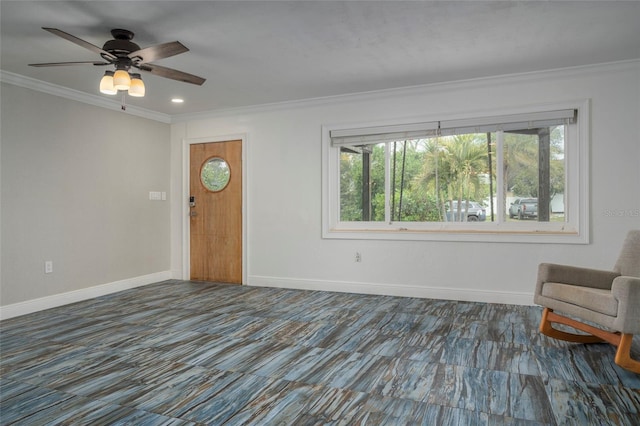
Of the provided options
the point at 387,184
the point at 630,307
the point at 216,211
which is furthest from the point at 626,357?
the point at 216,211

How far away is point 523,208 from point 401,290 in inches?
62.7

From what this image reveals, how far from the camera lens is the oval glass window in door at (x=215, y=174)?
5488mm

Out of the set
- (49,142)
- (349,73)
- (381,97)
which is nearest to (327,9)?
(349,73)

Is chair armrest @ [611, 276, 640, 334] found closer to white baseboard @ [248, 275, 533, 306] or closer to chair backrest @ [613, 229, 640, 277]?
chair backrest @ [613, 229, 640, 277]

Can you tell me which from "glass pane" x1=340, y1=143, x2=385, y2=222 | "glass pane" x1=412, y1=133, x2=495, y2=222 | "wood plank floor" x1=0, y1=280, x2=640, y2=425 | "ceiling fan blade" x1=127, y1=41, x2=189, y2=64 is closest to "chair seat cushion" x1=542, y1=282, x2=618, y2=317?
"wood plank floor" x1=0, y1=280, x2=640, y2=425

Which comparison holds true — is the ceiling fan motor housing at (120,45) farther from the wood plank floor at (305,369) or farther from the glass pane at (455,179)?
the glass pane at (455,179)

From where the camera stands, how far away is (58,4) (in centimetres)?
251

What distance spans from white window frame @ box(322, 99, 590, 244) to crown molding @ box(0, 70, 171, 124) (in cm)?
250

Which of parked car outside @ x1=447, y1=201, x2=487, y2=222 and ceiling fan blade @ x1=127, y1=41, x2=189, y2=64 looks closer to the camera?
ceiling fan blade @ x1=127, y1=41, x2=189, y2=64

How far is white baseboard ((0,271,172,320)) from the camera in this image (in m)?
3.82

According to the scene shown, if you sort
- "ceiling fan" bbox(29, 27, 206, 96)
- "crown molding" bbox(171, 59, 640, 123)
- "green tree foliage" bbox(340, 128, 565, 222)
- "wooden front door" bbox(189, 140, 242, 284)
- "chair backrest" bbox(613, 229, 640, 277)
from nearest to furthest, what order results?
"ceiling fan" bbox(29, 27, 206, 96), "chair backrest" bbox(613, 229, 640, 277), "crown molding" bbox(171, 59, 640, 123), "green tree foliage" bbox(340, 128, 565, 222), "wooden front door" bbox(189, 140, 242, 284)

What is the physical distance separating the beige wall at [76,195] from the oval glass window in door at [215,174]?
616 mm

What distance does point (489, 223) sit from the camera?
4.29 metres

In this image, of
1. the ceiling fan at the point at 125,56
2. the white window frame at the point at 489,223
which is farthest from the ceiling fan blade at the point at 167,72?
the white window frame at the point at 489,223
